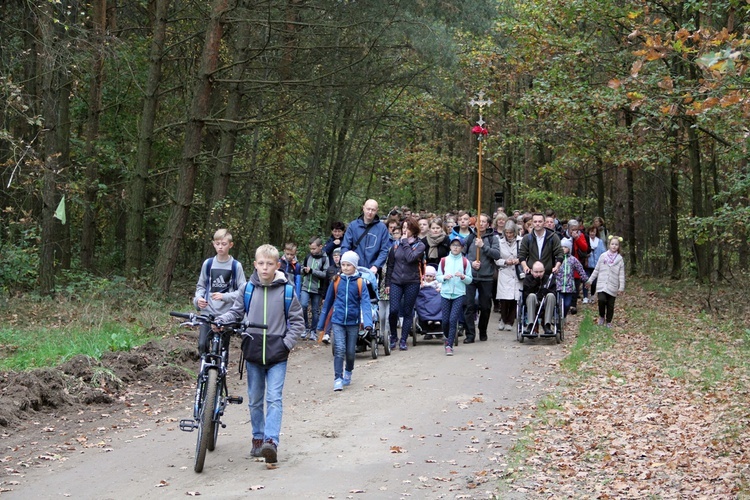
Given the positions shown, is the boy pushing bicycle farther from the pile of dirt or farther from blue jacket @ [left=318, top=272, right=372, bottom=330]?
blue jacket @ [left=318, top=272, right=372, bottom=330]

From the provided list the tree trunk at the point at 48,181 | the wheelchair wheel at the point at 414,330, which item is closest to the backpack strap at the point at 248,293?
the wheelchair wheel at the point at 414,330

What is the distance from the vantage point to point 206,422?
304 inches

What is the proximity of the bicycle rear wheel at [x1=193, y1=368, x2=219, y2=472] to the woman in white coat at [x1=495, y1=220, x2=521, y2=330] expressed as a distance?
987 cm

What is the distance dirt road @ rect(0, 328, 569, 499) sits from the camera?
7414 millimetres

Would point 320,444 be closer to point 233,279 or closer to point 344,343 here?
point 233,279

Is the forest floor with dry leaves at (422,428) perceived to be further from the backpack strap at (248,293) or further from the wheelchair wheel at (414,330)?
the backpack strap at (248,293)

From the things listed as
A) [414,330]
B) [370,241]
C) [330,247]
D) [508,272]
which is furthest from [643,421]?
[330,247]

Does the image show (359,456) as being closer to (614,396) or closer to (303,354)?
(614,396)

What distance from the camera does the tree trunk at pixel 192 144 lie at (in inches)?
755

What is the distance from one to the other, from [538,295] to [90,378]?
8.09m

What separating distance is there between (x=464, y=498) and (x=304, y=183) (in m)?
26.7

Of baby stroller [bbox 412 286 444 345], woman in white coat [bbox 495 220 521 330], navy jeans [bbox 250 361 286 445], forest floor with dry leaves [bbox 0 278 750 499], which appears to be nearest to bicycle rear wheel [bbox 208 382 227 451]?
forest floor with dry leaves [bbox 0 278 750 499]

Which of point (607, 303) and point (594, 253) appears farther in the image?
point (594, 253)

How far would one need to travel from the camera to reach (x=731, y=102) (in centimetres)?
714
